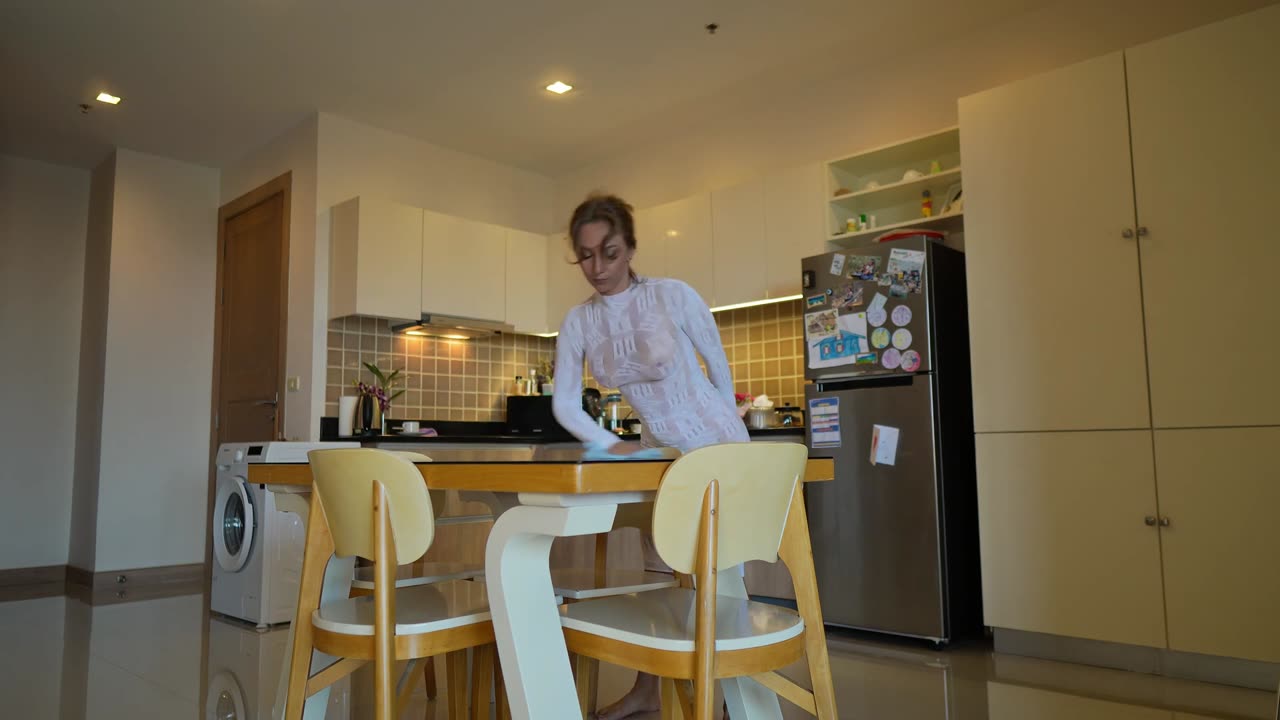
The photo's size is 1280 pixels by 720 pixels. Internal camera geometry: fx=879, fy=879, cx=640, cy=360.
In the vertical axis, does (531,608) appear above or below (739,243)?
below

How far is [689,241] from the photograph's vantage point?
479 centimetres

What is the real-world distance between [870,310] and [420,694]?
2.25m

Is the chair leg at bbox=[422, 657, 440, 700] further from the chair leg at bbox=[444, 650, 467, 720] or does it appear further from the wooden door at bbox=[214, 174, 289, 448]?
the wooden door at bbox=[214, 174, 289, 448]

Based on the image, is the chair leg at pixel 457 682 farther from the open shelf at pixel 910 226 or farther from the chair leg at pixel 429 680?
the open shelf at pixel 910 226

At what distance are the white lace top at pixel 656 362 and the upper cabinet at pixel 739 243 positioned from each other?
2.28 meters

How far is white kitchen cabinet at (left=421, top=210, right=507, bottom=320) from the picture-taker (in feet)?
15.9

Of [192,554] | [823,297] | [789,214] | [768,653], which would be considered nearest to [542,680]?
[768,653]

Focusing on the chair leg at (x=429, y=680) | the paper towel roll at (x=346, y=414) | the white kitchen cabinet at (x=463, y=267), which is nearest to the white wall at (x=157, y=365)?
the paper towel roll at (x=346, y=414)

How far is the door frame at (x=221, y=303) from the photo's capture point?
4.96 metres

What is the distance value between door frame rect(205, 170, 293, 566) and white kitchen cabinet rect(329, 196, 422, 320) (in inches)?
16.2

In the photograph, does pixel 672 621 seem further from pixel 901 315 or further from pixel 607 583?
pixel 901 315

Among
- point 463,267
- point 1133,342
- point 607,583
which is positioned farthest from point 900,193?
point 607,583

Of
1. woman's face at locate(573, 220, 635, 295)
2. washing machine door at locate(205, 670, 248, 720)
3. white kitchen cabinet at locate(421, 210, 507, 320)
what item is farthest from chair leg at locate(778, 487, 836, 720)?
white kitchen cabinet at locate(421, 210, 507, 320)

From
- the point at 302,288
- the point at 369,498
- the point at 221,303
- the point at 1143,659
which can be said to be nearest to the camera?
the point at 369,498
